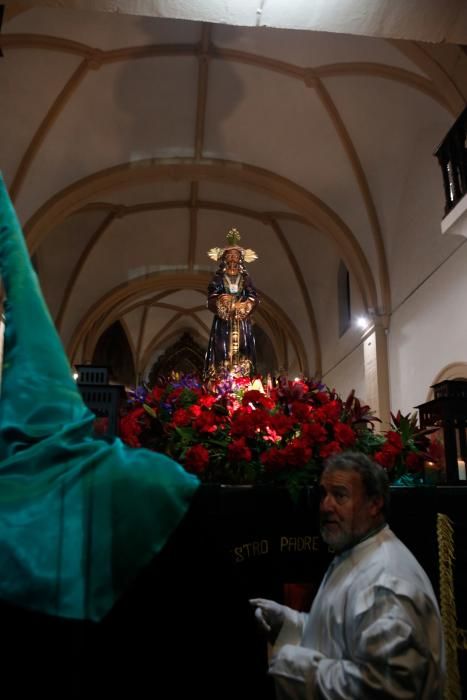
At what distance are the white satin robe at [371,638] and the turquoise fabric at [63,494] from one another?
84cm

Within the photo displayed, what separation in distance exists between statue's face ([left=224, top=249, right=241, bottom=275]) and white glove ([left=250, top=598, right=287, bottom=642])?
5036mm

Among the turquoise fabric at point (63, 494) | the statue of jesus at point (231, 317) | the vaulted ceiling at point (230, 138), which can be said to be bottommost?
the turquoise fabric at point (63, 494)

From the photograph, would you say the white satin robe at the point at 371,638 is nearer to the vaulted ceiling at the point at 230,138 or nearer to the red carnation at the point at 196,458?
the red carnation at the point at 196,458

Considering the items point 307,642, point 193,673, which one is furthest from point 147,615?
point 307,642

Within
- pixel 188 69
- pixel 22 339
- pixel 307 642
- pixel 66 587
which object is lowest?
pixel 307 642

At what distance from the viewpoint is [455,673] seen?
1994 millimetres

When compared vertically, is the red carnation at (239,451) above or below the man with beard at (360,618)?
above

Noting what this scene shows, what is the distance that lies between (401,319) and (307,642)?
27.1 feet

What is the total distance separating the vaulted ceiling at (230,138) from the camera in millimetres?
7773

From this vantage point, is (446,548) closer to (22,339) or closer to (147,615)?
(147,615)

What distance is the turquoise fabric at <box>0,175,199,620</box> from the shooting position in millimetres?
594

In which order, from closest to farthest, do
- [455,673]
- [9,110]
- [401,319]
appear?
[455,673], [9,110], [401,319]

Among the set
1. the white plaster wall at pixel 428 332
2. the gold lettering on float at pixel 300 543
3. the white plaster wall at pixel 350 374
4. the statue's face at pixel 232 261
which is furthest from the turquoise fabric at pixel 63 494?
the white plaster wall at pixel 350 374

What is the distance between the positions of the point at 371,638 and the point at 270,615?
1.56 ft
